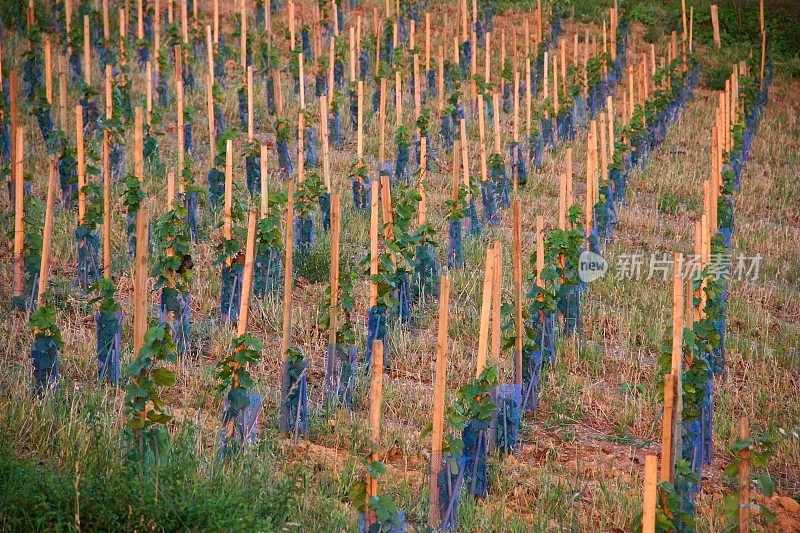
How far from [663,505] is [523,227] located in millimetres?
6090

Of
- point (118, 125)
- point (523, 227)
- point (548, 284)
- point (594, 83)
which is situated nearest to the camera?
point (548, 284)

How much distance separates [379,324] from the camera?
6.00 meters

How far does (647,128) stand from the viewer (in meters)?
12.9

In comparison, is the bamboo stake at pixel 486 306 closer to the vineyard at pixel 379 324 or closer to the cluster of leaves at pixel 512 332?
the vineyard at pixel 379 324

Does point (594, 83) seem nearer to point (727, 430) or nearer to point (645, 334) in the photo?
point (645, 334)

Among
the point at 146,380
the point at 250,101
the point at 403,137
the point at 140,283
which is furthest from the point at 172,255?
the point at 403,137

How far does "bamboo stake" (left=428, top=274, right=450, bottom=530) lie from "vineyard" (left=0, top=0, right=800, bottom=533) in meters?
0.01

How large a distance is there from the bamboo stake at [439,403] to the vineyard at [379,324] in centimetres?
1

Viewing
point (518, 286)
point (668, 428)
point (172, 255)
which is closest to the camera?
point (668, 428)

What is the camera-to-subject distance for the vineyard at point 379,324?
417 cm

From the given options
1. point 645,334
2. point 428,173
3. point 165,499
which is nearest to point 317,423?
Answer: point 165,499

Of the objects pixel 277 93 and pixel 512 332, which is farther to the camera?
pixel 277 93

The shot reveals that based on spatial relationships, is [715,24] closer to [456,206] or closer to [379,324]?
[456,206]

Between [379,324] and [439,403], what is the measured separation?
1.95 m
